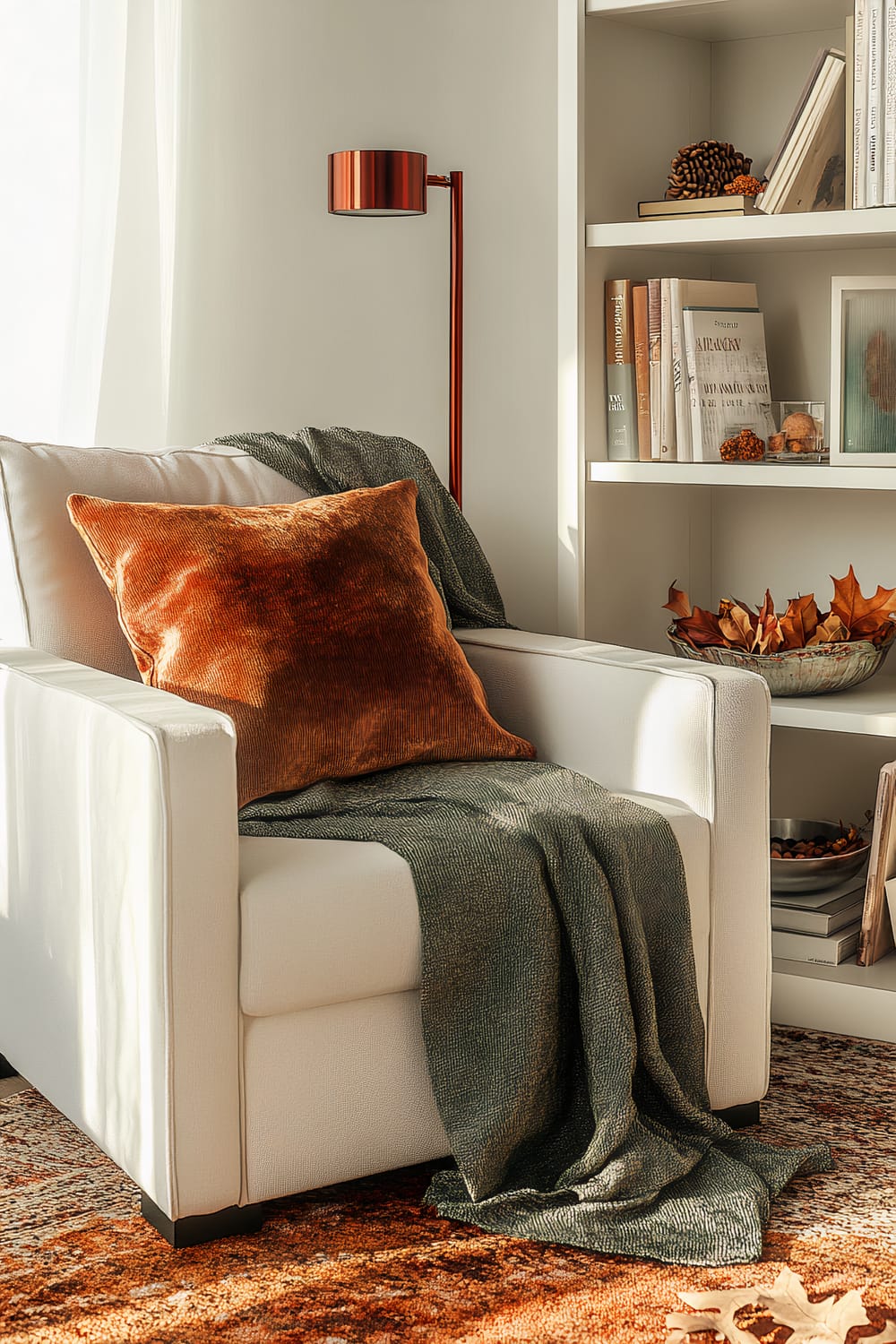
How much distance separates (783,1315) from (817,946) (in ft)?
3.06

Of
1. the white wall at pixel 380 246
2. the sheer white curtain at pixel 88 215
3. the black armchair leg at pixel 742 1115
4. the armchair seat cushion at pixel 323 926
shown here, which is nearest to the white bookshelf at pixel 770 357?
the white wall at pixel 380 246

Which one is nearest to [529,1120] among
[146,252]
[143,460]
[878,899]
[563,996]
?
[563,996]

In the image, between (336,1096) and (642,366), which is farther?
(642,366)

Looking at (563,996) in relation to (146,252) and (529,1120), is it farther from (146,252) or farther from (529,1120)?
(146,252)

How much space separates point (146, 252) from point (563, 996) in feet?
5.44

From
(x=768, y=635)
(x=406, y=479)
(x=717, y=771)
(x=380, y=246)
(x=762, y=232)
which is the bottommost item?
(x=717, y=771)

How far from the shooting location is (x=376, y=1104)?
1.70 meters

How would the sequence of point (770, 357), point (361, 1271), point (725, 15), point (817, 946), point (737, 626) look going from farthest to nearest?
point (770, 357) → point (725, 15) → point (737, 626) → point (817, 946) → point (361, 1271)

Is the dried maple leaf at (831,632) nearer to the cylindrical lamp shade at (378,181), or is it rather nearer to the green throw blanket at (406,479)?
the green throw blanket at (406,479)

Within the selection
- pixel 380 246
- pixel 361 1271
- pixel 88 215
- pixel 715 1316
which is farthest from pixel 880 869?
pixel 88 215

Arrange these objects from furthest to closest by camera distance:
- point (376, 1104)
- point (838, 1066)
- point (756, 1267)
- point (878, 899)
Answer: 1. point (878, 899)
2. point (838, 1066)
3. point (376, 1104)
4. point (756, 1267)

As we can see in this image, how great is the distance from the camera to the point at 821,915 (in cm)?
238

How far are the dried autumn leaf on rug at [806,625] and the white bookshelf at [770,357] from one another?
10 centimetres

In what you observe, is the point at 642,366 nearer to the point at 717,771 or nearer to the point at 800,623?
the point at 800,623
